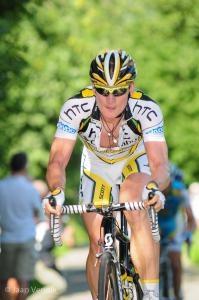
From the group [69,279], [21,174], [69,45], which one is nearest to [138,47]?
[69,45]

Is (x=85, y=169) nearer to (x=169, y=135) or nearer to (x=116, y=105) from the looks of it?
(x=116, y=105)

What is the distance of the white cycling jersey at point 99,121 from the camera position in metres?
7.81

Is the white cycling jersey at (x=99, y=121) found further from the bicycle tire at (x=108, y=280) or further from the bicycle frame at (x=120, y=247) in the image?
the bicycle tire at (x=108, y=280)

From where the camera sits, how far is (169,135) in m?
37.5

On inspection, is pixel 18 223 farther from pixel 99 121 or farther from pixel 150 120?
pixel 150 120

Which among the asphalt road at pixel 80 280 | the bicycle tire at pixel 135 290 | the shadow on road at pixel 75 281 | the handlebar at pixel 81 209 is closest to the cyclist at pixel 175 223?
the asphalt road at pixel 80 280

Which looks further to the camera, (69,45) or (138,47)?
(138,47)

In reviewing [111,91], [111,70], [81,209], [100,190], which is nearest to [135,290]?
[100,190]

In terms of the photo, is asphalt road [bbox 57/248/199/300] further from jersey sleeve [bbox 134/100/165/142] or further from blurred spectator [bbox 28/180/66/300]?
jersey sleeve [bbox 134/100/165/142]

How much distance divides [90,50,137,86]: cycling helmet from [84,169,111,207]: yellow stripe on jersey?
2.46 ft

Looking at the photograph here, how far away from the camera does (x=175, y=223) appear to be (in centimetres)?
1505

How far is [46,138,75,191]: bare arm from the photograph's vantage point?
7609 mm

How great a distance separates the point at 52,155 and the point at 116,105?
0.54 m

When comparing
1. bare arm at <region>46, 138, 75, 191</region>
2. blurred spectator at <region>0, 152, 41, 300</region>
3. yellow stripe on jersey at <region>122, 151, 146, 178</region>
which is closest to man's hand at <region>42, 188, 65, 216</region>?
bare arm at <region>46, 138, 75, 191</region>
